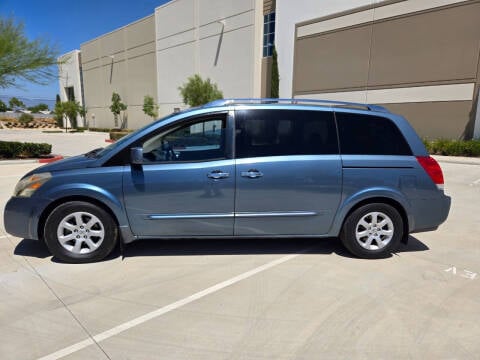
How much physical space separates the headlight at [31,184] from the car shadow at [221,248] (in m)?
0.83

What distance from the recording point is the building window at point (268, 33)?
2520 cm

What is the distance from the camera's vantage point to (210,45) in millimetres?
29344

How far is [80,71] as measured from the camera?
5362cm

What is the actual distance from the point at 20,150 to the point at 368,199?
44.1 feet

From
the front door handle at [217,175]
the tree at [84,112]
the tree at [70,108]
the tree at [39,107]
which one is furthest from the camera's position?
the tree at [39,107]

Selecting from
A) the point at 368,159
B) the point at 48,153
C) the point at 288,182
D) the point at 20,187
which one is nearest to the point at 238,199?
the point at 288,182

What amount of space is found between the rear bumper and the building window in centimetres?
2385

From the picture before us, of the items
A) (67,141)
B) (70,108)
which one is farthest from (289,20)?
(70,108)

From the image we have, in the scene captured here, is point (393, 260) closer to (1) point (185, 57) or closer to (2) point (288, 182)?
(2) point (288, 182)

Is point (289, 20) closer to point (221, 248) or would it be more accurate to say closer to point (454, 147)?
point (454, 147)

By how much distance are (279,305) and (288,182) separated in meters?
1.34

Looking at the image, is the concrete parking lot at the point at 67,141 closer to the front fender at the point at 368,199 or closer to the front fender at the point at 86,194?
the front fender at the point at 86,194

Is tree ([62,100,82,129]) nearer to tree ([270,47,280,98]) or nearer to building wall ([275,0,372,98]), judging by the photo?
tree ([270,47,280,98])

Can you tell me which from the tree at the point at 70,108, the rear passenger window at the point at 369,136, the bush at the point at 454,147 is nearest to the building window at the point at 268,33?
the bush at the point at 454,147
